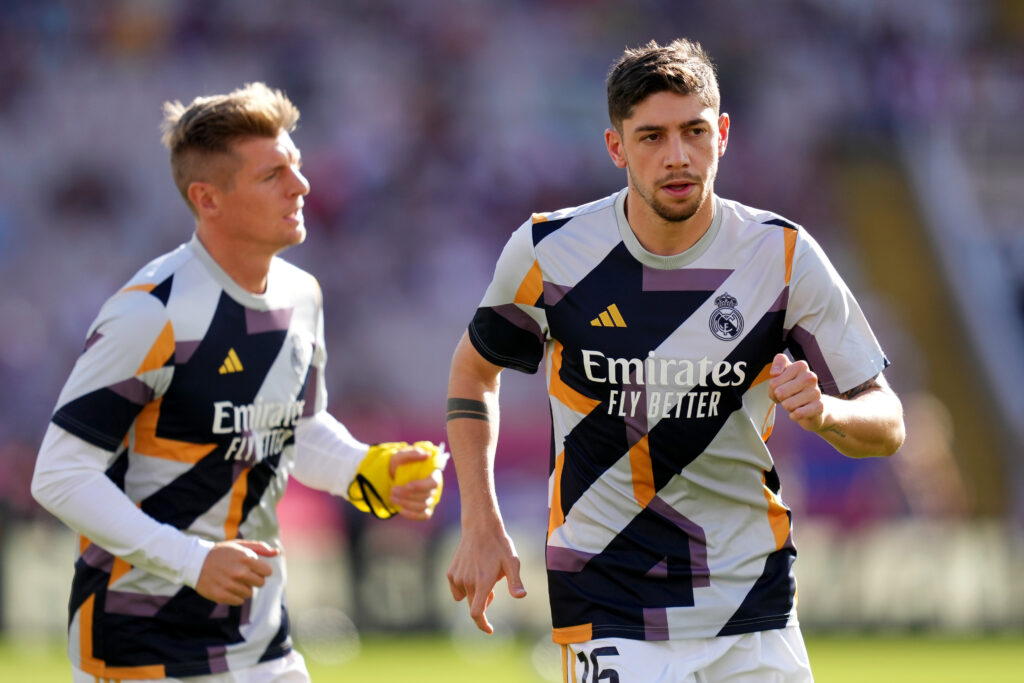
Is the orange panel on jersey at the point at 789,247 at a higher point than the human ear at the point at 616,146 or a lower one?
lower

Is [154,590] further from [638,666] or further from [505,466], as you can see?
[505,466]

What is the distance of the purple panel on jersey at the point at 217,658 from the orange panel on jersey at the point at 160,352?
0.92m

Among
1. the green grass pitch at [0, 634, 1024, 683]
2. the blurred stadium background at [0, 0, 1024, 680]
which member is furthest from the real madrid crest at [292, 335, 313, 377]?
the blurred stadium background at [0, 0, 1024, 680]

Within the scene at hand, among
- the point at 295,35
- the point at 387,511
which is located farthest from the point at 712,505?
the point at 295,35

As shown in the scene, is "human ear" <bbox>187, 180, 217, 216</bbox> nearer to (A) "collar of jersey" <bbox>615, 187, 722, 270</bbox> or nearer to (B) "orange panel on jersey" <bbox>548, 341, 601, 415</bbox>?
(B) "orange panel on jersey" <bbox>548, 341, 601, 415</bbox>

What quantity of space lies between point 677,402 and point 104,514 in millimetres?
1806

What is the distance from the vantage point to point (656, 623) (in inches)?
166

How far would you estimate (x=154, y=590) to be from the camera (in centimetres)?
479

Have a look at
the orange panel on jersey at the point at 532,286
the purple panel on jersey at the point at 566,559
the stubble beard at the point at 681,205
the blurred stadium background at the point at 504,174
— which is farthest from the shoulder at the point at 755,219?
the blurred stadium background at the point at 504,174

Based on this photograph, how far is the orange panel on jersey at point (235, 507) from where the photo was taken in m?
4.90

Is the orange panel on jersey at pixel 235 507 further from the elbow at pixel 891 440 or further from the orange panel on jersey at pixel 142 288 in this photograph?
the elbow at pixel 891 440

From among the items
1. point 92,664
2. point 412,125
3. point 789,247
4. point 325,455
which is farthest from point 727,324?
point 412,125

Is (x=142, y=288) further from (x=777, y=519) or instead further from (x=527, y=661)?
(x=527, y=661)

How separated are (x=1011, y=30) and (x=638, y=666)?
1867 cm
